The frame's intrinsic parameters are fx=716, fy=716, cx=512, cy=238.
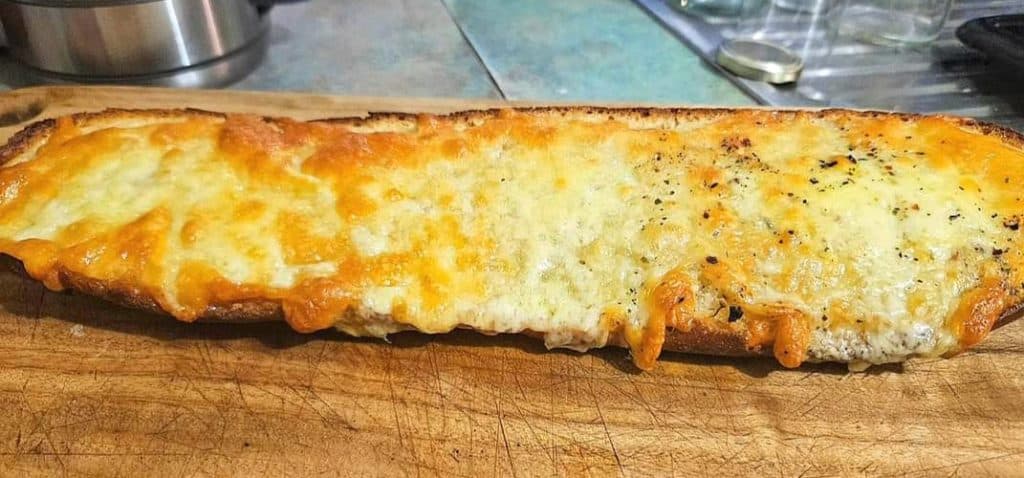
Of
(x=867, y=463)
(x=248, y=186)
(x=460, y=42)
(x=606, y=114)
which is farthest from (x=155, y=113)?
(x=867, y=463)

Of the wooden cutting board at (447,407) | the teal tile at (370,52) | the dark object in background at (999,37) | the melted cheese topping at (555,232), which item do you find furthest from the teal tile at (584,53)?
the wooden cutting board at (447,407)

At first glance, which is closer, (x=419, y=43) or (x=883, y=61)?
(x=883, y=61)

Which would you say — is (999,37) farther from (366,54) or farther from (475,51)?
(366,54)

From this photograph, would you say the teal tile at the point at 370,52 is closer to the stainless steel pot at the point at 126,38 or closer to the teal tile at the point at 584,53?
the teal tile at the point at 584,53

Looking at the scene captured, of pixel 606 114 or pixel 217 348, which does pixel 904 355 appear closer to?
pixel 606 114

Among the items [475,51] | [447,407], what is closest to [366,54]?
[475,51]

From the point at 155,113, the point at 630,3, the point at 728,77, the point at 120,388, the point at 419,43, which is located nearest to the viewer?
the point at 120,388

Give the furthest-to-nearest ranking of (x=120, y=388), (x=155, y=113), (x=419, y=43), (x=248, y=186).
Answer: (x=419, y=43)
(x=155, y=113)
(x=248, y=186)
(x=120, y=388)
